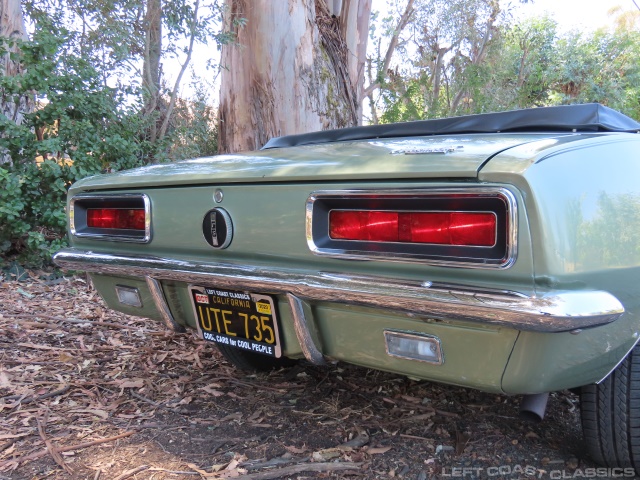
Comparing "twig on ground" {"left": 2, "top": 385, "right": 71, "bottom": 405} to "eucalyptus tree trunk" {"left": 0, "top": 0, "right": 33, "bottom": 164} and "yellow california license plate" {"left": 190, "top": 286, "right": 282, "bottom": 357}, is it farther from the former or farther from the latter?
"eucalyptus tree trunk" {"left": 0, "top": 0, "right": 33, "bottom": 164}

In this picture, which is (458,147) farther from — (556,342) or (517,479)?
(517,479)

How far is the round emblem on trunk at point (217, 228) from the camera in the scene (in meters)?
2.02

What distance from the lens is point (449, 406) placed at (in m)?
2.59

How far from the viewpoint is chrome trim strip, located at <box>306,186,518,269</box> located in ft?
4.67

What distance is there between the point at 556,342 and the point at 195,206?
1.35 metres

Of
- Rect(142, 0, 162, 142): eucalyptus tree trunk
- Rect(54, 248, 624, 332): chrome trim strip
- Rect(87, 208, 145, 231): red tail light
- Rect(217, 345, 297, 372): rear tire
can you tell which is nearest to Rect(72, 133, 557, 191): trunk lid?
Rect(87, 208, 145, 231): red tail light

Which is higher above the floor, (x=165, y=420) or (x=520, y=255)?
(x=520, y=255)

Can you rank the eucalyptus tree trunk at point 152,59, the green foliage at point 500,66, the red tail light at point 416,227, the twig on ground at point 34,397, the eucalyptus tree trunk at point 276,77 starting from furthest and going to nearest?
the green foliage at point 500,66
the eucalyptus tree trunk at point 152,59
the eucalyptus tree trunk at point 276,77
the twig on ground at point 34,397
the red tail light at point 416,227

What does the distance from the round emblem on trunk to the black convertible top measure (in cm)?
109

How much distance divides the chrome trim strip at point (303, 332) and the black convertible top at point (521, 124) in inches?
47.6

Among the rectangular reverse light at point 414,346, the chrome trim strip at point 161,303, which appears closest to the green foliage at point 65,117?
the chrome trim strip at point 161,303

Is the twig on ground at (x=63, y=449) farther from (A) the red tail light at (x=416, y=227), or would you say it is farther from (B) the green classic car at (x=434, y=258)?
(A) the red tail light at (x=416, y=227)

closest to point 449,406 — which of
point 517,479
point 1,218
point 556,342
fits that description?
point 517,479

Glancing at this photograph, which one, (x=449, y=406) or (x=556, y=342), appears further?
(x=449, y=406)
